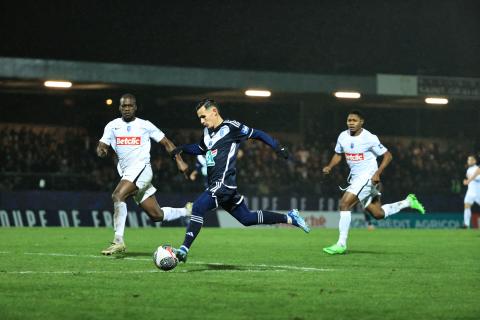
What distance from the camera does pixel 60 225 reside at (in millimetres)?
31844

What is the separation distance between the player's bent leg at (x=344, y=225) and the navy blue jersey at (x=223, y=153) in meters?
4.13

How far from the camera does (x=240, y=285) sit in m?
10.4

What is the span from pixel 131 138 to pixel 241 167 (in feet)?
72.7

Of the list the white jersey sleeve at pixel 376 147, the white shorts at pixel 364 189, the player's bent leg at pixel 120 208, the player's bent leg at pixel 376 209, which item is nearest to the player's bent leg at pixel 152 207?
the player's bent leg at pixel 120 208

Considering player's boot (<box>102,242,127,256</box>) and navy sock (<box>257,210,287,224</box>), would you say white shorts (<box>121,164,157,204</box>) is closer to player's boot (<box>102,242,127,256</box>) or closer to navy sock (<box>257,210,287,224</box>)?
player's boot (<box>102,242,127,256</box>)

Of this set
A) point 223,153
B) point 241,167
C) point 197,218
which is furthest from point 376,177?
point 241,167

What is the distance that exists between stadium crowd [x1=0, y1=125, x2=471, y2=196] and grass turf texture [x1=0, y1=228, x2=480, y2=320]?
53.5ft

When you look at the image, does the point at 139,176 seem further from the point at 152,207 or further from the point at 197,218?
→ the point at 197,218

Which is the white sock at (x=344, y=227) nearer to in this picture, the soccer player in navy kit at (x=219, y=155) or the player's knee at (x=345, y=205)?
the player's knee at (x=345, y=205)

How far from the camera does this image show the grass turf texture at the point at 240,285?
832cm

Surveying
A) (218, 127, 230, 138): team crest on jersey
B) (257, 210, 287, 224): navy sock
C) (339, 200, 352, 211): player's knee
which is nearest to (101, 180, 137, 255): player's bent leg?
(257, 210, 287, 224): navy sock

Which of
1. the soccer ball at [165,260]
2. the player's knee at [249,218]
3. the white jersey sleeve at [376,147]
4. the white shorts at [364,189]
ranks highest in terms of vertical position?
the white jersey sleeve at [376,147]

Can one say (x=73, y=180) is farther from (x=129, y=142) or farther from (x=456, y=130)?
(x=456, y=130)

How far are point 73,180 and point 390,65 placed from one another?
742 inches
